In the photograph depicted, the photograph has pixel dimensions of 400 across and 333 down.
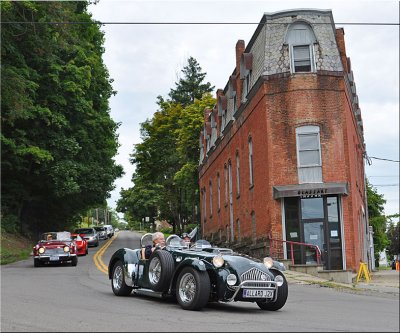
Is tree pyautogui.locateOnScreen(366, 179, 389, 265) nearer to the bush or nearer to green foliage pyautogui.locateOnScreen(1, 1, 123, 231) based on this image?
green foliage pyautogui.locateOnScreen(1, 1, 123, 231)

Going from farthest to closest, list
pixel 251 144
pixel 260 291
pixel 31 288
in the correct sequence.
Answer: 1. pixel 251 144
2. pixel 31 288
3. pixel 260 291

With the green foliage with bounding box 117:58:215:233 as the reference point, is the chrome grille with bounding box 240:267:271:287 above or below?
below

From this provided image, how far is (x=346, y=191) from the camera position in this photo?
23.1 meters

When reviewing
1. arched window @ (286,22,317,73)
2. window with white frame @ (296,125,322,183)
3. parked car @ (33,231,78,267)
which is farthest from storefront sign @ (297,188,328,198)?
parked car @ (33,231,78,267)

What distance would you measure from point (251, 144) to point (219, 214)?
11.0 metres

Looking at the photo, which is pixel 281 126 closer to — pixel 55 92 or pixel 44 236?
pixel 44 236

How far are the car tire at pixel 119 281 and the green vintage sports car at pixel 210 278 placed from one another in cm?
77

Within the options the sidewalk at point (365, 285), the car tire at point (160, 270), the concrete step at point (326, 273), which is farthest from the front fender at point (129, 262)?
the concrete step at point (326, 273)

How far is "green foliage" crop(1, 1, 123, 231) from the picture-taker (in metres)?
30.5

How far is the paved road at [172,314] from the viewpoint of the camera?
7922 millimetres

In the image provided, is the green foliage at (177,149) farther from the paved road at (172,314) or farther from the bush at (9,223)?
the paved road at (172,314)

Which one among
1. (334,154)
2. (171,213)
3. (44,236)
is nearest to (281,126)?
(334,154)

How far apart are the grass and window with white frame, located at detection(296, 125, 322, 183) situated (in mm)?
14820

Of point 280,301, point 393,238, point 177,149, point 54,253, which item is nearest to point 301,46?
point 54,253
